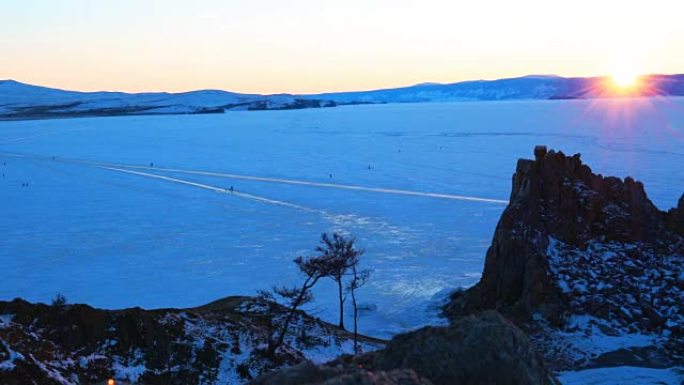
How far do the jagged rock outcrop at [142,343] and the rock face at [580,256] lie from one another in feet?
29.3

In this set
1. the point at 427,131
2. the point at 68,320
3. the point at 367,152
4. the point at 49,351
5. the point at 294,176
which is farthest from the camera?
the point at 427,131

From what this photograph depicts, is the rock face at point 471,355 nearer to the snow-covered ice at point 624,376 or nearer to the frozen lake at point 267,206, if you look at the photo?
the snow-covered ice at point 624,376

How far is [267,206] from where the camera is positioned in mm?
47344

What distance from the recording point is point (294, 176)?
61469 millimetres

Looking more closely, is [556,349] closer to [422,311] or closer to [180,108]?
[422,311]

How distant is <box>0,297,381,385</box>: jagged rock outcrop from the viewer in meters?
17.0

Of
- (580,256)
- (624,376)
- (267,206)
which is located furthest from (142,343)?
(267,206)

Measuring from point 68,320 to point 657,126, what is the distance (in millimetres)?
89215

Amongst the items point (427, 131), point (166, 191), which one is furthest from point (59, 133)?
point (166, 191)

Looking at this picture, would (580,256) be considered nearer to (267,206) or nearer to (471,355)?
(471,355)

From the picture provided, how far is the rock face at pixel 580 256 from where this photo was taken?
24438mm

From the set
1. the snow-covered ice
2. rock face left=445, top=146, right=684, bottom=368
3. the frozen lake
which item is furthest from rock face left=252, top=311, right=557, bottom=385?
the frozen lake

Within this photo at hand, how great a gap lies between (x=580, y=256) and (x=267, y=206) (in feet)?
83.3

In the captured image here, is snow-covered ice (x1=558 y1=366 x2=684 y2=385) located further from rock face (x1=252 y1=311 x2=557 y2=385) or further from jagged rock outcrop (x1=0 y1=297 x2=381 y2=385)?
rock face (x1=252 y1=311 x2=557 y2=385)
